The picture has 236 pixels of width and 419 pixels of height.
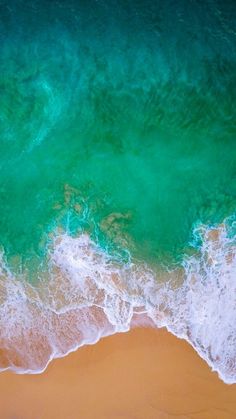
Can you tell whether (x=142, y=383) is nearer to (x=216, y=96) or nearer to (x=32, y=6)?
(x=216, y=96)

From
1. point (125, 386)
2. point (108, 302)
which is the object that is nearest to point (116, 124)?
point (108, 302)

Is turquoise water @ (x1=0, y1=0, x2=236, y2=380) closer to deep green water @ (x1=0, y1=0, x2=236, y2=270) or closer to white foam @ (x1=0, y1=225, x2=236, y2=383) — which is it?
deep green water @ (x1=0, y1=0, x2=236, y2=270)

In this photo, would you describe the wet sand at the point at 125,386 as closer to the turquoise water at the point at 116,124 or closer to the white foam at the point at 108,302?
the white foam at the point at 108,302

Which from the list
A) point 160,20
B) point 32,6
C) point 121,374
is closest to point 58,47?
point 32,6

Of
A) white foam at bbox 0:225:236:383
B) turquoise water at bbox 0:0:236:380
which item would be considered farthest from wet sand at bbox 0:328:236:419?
turquoise water at bbox 0:0:236:380

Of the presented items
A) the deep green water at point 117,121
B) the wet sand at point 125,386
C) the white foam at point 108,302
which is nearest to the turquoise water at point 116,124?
the deep green water at point 117,121

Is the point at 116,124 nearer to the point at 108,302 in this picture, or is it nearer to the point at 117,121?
the point at 117,121
